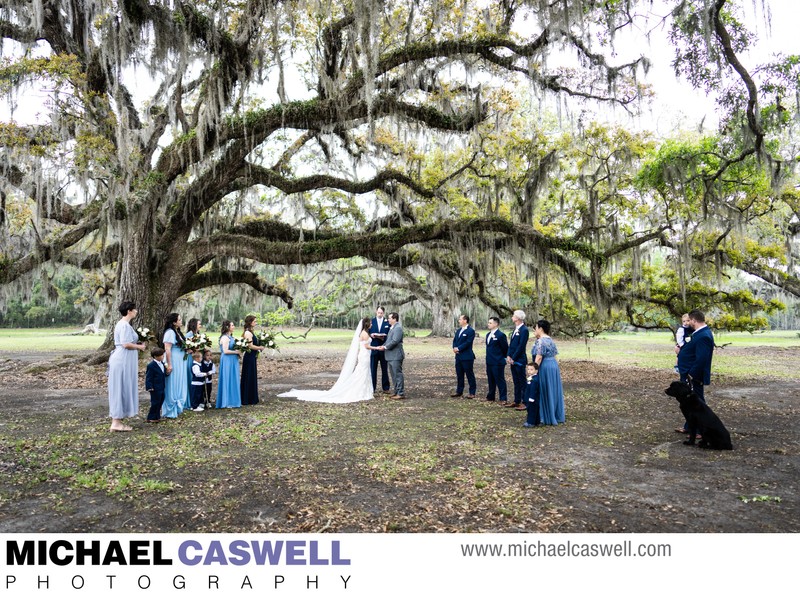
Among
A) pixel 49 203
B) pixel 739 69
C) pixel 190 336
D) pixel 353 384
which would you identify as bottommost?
pixel 353 384

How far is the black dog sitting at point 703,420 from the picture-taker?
19.2 feet

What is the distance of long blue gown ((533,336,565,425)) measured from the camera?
722cm

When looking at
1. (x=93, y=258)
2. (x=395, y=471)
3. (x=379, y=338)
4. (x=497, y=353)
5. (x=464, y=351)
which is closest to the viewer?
(x=395, y=471)

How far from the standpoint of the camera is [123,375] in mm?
6980

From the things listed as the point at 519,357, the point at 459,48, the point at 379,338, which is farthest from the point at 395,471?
the point at 459,48

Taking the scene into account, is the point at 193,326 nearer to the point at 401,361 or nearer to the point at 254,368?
the point at 254,368

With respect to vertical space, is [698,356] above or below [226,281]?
below

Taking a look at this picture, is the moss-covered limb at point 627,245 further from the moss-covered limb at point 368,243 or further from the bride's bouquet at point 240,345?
the bride's bouquet at point 240,345

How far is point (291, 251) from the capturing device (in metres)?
14.0

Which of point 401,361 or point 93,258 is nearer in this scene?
point 401,361

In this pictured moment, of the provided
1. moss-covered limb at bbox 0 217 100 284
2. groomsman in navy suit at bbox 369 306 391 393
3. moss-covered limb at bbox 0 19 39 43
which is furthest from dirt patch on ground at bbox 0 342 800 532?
moss-covered limb at bbox 0 19 39 43

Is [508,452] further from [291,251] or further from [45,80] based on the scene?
[45,80]

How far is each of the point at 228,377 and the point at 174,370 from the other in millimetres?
1103

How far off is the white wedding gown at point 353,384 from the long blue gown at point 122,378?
11.3ft
